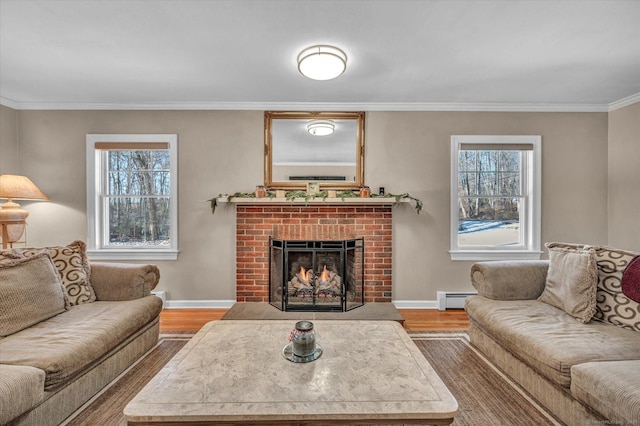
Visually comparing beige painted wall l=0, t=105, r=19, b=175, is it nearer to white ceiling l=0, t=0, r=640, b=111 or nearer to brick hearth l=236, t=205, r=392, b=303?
white ceiling l=0, t=0, r=640, b=111

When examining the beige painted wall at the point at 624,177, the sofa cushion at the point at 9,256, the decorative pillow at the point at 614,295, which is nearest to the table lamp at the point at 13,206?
the sofa cushion at the point at 9,256

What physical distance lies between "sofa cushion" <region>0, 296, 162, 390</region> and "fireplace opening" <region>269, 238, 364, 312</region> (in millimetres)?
1310

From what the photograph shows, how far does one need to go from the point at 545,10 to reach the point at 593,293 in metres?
1.81

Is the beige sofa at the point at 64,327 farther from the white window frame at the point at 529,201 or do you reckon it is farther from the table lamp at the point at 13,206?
the white window frame at the point at 529,201

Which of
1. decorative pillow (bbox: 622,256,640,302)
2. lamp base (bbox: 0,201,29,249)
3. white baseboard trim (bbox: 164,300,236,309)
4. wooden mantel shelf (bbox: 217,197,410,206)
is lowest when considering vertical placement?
white baseboard trim (bbox: 164,300,236,309)

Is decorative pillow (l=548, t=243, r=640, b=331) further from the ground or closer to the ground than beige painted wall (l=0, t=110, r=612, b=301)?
closer to the ground

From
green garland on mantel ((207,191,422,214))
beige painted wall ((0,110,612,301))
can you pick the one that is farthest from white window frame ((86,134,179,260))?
green garland on mantel ((207,191,422,214))

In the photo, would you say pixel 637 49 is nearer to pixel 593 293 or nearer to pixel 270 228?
pixel 593 293

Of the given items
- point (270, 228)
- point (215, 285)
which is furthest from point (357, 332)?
point (215, 285)

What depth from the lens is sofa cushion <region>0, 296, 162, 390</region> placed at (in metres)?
1.52

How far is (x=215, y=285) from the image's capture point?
11.5 feet

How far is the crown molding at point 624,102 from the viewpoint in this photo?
322 cm

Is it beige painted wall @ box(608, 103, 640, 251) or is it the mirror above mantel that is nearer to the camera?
beige painted wall @ box(608, 103, 640, 251)

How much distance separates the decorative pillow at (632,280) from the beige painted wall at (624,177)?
200cm
